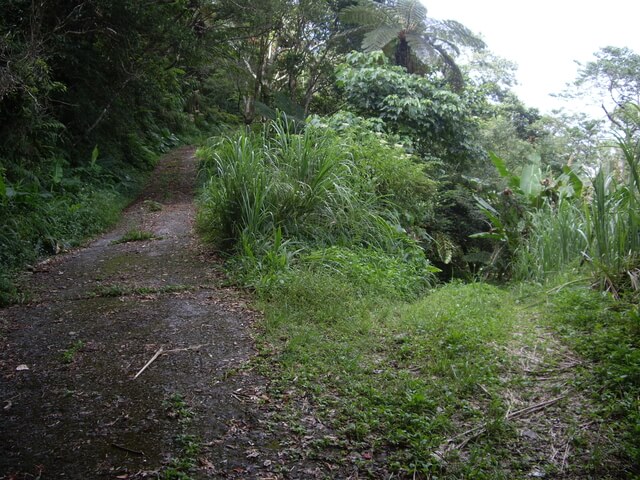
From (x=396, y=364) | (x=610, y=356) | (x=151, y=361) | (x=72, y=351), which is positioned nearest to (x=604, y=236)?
(x=610, y=356)

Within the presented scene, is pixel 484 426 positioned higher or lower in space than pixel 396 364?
higher

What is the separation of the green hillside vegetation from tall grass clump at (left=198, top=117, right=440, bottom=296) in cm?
3

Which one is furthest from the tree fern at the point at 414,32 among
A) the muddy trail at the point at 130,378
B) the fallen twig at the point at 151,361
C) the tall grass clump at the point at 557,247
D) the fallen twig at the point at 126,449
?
the fallen twig at the point at 126,449

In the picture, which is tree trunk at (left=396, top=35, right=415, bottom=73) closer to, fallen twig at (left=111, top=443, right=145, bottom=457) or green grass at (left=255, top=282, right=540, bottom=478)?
green grass at (left=255, top=282, right=540, bottom=478)

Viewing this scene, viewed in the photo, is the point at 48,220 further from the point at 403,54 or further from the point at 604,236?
the point at 403,54

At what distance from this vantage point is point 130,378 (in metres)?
2.99

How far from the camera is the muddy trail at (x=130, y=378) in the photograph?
7.47ft

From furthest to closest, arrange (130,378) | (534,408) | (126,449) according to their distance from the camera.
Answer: (130,378) < (534,408) < (126,449)

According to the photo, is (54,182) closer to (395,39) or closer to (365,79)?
(365,79)

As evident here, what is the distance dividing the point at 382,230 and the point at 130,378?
3.57 meters

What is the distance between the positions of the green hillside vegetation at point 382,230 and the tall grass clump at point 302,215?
0.03m

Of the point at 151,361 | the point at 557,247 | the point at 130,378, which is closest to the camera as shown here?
the point at 130,378

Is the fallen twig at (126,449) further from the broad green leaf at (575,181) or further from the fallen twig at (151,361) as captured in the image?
the broad green leaf at (575,181)

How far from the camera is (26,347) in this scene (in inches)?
136
